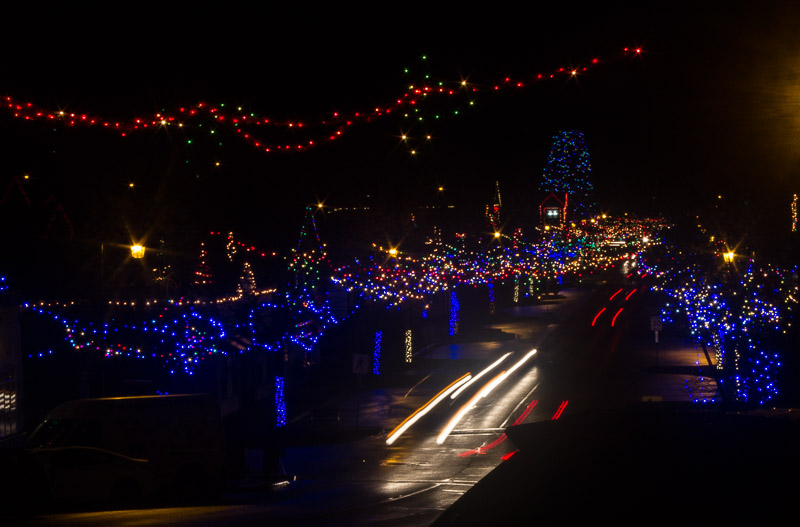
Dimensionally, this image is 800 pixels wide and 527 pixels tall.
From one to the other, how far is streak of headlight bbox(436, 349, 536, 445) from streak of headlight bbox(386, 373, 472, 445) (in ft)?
3.01

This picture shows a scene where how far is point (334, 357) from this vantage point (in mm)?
37500

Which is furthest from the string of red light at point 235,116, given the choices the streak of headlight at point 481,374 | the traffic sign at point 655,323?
the traffic sign at point 655,323

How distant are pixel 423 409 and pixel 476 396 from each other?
124 inches

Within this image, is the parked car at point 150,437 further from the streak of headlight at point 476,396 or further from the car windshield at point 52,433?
the streak of headlight at point 476,396

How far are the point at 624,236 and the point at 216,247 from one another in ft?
175

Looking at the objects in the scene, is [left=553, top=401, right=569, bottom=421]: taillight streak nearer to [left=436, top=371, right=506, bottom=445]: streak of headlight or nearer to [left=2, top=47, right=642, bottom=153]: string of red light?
[left=436, top=371, right=506, bottom=445]: streak of headlight

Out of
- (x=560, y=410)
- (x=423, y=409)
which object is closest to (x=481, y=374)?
(x=423, y=409)

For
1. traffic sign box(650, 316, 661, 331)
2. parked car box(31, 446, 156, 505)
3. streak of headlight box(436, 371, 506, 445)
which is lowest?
streak of headlight box(436, 371, 506, 445)

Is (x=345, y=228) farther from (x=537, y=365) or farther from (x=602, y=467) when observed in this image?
(x=602, y=467)

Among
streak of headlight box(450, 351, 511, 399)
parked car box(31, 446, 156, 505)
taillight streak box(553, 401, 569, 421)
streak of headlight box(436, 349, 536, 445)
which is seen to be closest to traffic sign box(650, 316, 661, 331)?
streak of headlight box(436, 349, 536, 445)

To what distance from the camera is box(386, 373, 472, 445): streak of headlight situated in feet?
78.5

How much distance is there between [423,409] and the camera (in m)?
27.8

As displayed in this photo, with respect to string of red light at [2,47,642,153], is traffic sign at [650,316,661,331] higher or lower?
lower

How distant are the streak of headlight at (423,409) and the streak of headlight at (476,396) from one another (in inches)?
36.2
